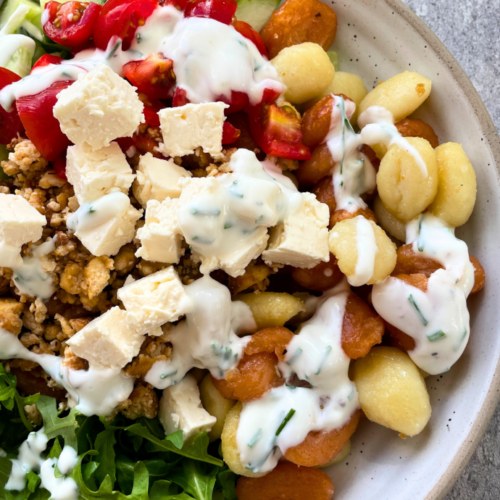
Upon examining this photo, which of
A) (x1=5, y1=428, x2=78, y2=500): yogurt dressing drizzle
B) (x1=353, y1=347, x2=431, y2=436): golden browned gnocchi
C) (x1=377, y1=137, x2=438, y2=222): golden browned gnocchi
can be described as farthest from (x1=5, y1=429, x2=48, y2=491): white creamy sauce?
(x1=377, y1=137, x2=438, y2=222): golden browned gnocchi

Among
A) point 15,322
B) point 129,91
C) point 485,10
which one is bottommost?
point 15,322

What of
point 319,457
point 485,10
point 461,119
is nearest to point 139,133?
point 461,119

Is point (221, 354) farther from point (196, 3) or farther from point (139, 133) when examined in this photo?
point (196, 3)

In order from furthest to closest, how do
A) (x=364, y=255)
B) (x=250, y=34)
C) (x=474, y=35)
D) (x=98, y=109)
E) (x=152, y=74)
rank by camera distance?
(x=474, y=35), (x=250, y=34), (x=152, y=74), (x=364, y=255), (x=98, y=109)

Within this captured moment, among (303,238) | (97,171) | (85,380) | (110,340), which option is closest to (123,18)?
(97,171)

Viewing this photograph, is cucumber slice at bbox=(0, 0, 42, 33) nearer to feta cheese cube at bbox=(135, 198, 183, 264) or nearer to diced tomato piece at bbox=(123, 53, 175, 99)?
diced tomato piece at bbox=(123, 53, 175, 99)

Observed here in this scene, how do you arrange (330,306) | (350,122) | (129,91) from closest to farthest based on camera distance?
(129,91)
(330,306)
(350,122)

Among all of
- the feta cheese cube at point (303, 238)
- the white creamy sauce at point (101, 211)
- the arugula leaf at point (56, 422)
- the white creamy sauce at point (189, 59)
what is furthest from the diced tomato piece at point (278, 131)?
the arugula leaf at point (56, 422)

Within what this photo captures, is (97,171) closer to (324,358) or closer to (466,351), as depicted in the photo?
(324,358)
